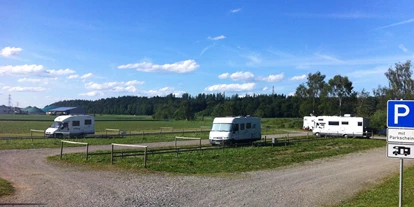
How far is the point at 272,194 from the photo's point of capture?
37.1 feet

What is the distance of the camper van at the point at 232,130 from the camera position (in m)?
30.0

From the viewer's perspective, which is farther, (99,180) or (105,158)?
(105,158)

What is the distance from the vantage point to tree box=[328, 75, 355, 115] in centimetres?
7788

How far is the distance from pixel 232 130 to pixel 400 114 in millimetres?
22998

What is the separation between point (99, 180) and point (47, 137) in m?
28.2

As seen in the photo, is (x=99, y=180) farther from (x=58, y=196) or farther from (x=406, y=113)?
(x=406, y=113)

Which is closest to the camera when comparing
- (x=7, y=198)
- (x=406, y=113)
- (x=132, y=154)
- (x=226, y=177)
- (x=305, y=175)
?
(x=406, y=113)

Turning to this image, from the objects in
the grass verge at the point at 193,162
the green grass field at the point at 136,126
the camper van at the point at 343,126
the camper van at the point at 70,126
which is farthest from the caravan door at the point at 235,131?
the green grass field at the point at 136,126

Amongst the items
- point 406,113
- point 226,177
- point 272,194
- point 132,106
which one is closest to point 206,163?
point 226,177

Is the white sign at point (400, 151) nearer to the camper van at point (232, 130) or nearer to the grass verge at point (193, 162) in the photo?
the grass verge at point (193, 162)

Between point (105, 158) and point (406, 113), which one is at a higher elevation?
point (406, 113)

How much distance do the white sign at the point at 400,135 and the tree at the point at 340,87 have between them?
2911 inches

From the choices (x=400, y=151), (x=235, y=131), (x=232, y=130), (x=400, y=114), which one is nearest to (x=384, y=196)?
(x=400, y=151)

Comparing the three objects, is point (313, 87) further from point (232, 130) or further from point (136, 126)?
point (232, 130)
